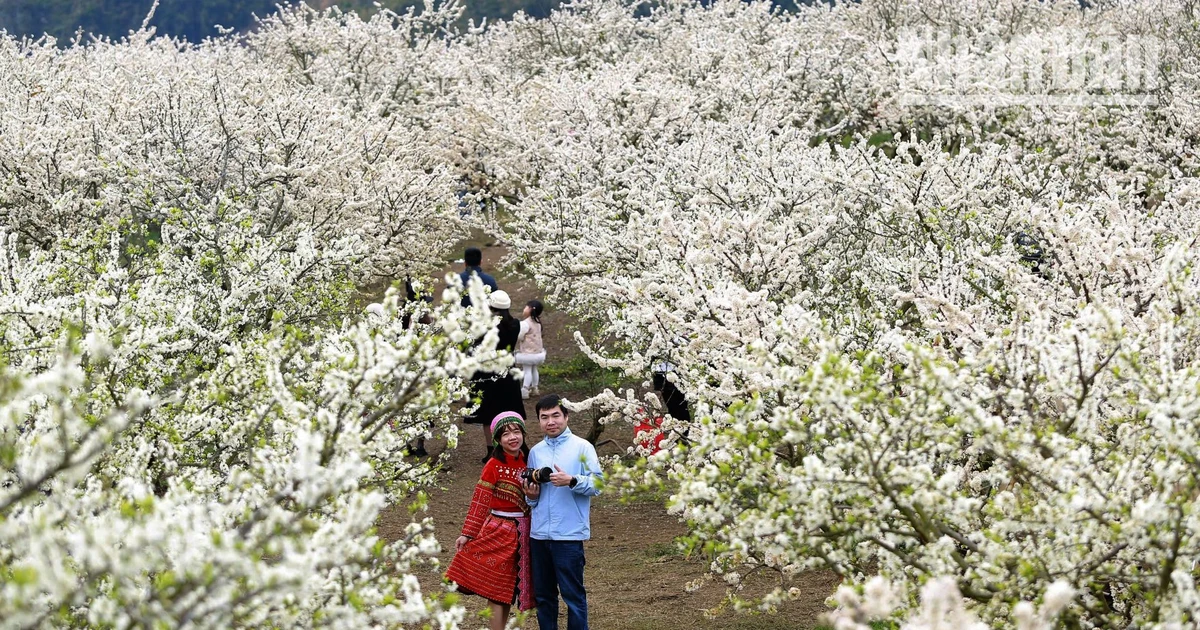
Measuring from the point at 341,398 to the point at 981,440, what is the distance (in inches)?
100

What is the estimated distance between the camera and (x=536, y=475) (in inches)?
269

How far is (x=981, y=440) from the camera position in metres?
4.53

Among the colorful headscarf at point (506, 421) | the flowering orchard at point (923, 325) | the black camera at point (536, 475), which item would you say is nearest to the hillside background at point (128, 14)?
the flowering orchard at point (923, 325)

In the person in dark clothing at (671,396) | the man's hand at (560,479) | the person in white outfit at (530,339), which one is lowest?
the person in dark clothing at (671,396)

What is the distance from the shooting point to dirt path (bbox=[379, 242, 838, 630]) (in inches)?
328

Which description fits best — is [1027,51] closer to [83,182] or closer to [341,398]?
[83,182]

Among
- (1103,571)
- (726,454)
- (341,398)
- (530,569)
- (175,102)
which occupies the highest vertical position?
(175,102)

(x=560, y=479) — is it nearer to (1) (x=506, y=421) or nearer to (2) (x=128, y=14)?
(1) (x=506, y=421)

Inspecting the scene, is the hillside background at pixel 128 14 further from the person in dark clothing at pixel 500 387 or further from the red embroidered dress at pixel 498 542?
the red embroidered dress at pixel 498 542

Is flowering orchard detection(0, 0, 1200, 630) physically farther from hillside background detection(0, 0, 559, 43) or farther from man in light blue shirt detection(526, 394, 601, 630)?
hillside background detection(0, 0, 559, 43)

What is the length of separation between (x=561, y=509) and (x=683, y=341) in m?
1.42

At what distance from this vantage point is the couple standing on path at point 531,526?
6934 mm

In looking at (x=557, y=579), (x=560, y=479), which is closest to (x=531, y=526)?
(x=557, y=579)

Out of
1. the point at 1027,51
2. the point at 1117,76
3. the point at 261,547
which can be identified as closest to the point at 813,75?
the point at 1027,51
